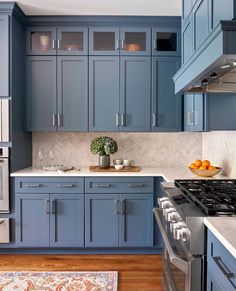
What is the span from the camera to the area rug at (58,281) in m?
2.50

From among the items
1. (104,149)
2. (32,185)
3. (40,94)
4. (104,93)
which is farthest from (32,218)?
(104,93)

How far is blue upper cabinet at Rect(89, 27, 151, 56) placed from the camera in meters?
3.40

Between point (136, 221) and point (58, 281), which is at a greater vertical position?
point (136, 221)

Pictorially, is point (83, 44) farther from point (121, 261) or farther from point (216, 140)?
point (121, 261)

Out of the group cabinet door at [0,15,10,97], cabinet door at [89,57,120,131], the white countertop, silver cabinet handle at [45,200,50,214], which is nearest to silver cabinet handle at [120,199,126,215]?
silver cabinet handle at [45,200,50,214]

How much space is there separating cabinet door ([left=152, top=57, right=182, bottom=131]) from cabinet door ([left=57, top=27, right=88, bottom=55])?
0.83 m

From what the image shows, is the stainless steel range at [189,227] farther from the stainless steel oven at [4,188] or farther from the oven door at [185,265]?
the stainless steel oven at [4,188]

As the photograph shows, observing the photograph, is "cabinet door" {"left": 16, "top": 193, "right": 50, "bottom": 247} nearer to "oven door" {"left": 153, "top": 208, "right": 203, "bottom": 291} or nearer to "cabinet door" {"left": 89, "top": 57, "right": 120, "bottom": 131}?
"cabinet door" {"left": 89, "top": 57, "right": 120, "bottom": 131}

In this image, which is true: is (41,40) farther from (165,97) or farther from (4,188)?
(4,188)

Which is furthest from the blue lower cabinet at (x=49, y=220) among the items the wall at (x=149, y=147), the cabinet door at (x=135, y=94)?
the cabinet door at (x=135, y=94)

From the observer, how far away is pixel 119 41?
134 inches

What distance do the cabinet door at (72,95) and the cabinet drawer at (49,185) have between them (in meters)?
0.64

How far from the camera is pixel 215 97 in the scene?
265 centimetres

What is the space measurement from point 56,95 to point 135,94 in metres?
0.91
